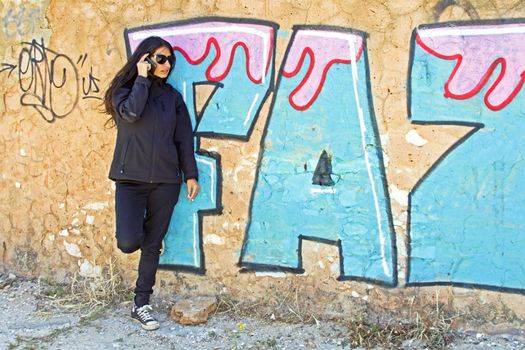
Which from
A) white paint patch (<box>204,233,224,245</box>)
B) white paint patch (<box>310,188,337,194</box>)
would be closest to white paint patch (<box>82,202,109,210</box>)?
white paint patch (<box>204,233,224,245</box>)

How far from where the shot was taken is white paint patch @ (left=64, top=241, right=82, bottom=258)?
4219 mm

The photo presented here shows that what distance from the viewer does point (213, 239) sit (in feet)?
12.6

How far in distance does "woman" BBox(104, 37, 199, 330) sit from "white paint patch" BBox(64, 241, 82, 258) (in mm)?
702

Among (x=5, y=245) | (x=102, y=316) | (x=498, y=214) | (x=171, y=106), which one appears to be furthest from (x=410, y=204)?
(x=5, y=245)

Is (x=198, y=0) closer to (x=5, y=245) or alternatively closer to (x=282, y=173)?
(x=282, y=173)

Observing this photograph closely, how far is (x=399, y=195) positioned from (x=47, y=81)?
2.56 metres

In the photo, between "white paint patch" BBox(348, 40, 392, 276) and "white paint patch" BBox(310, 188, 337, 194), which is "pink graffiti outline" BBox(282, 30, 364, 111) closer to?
"white paint patch" BBox(348, 40, 392, 276)

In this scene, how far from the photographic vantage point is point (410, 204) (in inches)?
135

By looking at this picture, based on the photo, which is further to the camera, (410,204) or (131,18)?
(131,18)

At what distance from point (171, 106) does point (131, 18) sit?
72cm

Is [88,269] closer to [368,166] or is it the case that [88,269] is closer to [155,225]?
[155,225]

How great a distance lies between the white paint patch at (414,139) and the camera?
3.37m

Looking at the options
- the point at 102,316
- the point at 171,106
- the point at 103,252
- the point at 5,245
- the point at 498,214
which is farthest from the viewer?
the point at 5,245

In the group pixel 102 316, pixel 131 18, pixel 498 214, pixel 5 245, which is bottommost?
pixel 102 316
